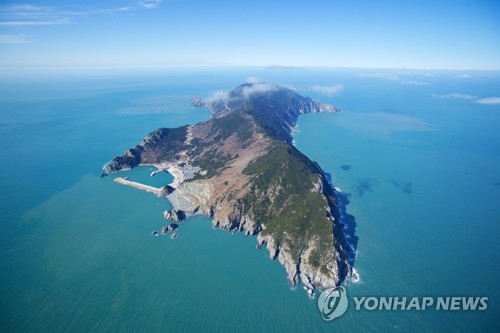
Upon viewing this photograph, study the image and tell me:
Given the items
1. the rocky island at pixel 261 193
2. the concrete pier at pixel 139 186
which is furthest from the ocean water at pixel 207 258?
the rocky island at pixel 261 193

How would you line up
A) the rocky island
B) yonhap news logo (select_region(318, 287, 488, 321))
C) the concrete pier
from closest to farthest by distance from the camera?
yonhap news logo (select_region(318, 287, 488, 321))
the rocky island
the concrete pier

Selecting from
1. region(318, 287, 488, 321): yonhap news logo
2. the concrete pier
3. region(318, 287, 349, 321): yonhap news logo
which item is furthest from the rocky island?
the concrete pier

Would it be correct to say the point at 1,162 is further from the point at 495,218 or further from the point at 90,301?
the point at 495,218

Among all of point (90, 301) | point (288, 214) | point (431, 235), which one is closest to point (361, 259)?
point (288, 214)

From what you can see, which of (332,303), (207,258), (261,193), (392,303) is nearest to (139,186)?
(261,193)

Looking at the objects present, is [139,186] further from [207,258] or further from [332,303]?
[332,303]

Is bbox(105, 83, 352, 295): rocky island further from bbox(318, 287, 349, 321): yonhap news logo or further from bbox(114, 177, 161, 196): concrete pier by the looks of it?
bbox(114, 177, 161, 196): concrete pier

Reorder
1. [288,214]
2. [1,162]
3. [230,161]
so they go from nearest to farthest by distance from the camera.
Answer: [288,214] < [230,161] < [1,162]

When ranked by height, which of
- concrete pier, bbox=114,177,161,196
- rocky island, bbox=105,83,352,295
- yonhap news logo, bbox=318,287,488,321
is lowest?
yonhap news logo, bbox=318,287,488,321
